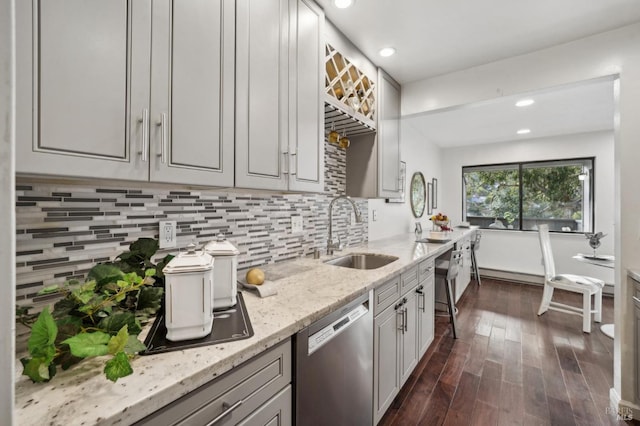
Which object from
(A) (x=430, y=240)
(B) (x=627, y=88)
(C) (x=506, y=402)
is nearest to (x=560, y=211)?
(A) (x=430, y=240)

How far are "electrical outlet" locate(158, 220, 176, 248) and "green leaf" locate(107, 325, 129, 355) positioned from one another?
0.61 meters

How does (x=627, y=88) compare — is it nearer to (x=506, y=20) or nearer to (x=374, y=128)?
(x=506, y=20)

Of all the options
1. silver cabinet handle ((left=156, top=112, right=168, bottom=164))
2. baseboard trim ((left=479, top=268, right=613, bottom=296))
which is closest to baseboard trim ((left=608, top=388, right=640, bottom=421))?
silver cabinet handle ((left=156, top=112, right=168, bottom=164))

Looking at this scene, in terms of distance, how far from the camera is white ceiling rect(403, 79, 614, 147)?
290cm

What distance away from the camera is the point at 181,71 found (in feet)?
3.02

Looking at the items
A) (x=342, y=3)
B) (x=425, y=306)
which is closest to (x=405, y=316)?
(x=425, y=306)

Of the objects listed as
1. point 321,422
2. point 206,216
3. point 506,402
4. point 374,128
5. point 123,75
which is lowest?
point 506,402

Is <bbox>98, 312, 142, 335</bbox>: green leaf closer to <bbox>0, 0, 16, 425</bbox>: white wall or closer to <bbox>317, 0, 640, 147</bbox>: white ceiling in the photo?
<bbox>0, 0, 16, 425</bbox>: white wall

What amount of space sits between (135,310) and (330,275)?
0.90 metres

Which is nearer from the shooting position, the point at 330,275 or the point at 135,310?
the point at 135,310

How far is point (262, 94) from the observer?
1.23 m

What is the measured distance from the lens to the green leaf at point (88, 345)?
54 centimetres

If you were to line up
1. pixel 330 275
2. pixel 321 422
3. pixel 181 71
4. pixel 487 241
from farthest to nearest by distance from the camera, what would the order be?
pixel 487 241 → pixel 330 275 → pixel 321 422 → pixel 181 71

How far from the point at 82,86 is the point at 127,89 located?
0.11 meters
